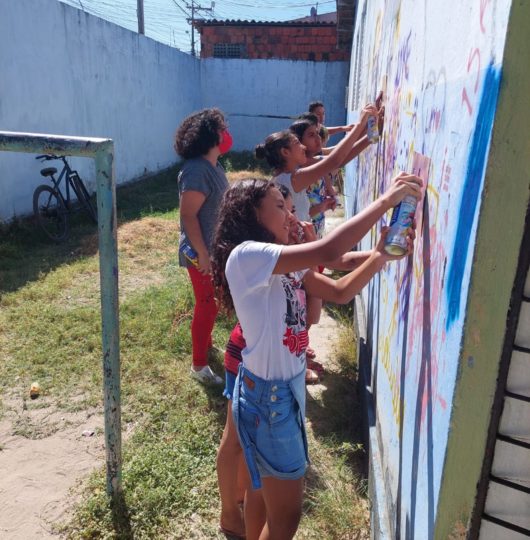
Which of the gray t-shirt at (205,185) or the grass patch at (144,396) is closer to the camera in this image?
the grass patch at (144,396)

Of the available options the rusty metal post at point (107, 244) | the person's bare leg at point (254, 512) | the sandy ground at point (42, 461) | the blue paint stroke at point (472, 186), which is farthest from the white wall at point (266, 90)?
the blue paint stroke at point (472, 186)

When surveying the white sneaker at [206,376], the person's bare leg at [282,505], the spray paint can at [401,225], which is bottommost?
the white sneaker at [206,376]

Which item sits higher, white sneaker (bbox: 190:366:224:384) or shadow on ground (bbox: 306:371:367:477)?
white sneaker (bbox: 190:366:224:384)

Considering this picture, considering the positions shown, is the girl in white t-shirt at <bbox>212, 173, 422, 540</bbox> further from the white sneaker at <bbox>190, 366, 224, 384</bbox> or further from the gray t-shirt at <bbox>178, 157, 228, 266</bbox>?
the white sneaker at <bbox>190, 366, 224, 384</bbox>

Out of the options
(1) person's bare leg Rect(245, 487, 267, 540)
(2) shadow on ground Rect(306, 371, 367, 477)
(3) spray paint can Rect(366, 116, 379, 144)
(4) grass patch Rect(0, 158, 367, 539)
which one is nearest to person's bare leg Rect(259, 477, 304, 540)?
(1) person's bare leg Rect(245, 487, 267, 540)

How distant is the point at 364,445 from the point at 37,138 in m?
2.37

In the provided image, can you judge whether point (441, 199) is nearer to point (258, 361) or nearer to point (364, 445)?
point (258, 361)

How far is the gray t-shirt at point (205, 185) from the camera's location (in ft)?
10.5

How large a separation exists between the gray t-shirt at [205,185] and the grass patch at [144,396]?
116cm

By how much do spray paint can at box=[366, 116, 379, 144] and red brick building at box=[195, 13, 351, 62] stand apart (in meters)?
15.1

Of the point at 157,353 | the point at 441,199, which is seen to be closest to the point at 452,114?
the point at 441,199

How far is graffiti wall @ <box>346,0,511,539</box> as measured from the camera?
3.86 feet

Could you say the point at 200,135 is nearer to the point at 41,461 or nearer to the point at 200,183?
the point at 200,183

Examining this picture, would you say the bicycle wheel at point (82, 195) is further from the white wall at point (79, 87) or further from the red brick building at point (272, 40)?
the red brick building at point (272, 40)
